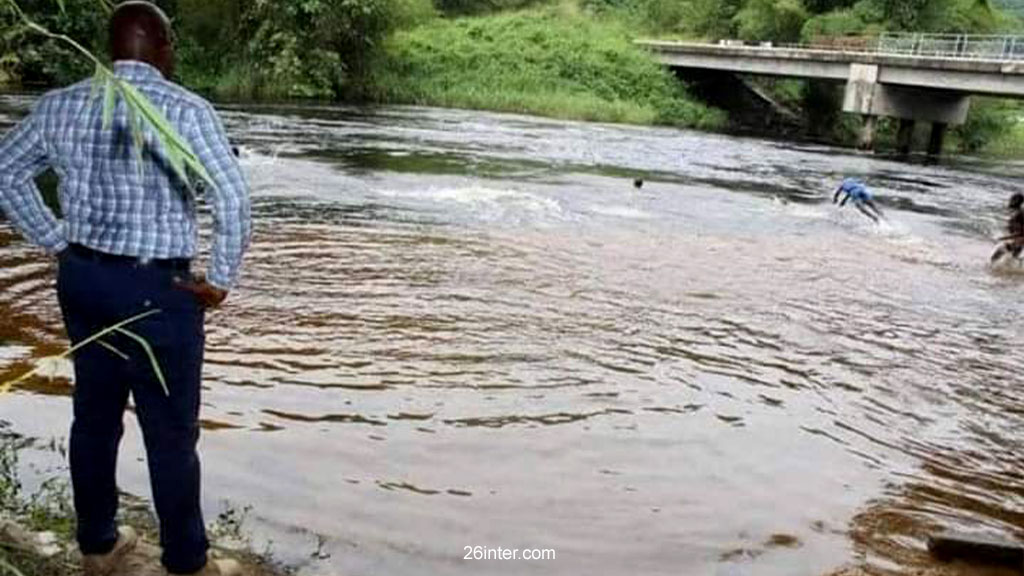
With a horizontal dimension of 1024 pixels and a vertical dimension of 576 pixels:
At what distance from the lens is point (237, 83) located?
3912 cm

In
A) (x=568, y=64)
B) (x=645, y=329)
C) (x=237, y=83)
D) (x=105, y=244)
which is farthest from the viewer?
(x=568, y=64)

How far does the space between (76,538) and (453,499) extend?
1.85 metres

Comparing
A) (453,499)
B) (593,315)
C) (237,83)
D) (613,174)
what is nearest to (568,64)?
(237,83)

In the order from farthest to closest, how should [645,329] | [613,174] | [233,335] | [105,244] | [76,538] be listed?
[613,174]
[645,329]
[233,335]
[76,538]
[105,244]

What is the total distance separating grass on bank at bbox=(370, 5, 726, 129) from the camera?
42.5 metres

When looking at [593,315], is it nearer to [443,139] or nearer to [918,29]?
[443,139]

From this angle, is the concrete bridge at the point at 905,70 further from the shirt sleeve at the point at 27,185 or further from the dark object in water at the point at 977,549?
the shirt sleeve at the point at 27,185

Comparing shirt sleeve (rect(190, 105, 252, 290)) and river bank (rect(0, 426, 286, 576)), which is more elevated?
shirt sleeve (rect(190, 105, 252, 290))

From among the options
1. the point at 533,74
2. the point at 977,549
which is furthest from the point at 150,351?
the point at 533,74

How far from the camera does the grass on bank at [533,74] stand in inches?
1673

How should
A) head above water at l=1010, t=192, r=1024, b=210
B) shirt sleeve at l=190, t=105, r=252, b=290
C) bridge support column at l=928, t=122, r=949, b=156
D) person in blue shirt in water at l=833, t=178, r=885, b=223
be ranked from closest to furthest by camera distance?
shirt sleeve at l=190, t=105, r=252, b=290, head above water at l=1010, t=192, r=1024, b=210, person in blue shirt in water at l=833, t=178, r=885, b=223, bridge support column at l=928, t=122, r=949, b=156

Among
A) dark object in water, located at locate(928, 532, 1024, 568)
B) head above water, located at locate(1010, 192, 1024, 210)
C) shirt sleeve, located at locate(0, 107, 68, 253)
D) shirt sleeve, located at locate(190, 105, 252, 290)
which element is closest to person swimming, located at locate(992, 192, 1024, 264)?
head above water, located at locate(1010, 192, 1024, 210)

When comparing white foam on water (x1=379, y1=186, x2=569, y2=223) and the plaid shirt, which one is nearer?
the plaid shirt

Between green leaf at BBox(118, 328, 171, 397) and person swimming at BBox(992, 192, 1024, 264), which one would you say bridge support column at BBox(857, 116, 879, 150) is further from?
green leaf at BBox(118, 328, 171, 397)
